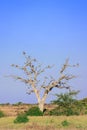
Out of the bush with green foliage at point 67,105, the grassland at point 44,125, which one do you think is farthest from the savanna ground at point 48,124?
the bush with green foliage at point 67,105

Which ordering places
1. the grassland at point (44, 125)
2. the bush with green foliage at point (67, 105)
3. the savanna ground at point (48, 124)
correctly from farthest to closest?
the bush with green foliage at point (67, 105)
the savanna ground at point (48, 124)
the grassland at point (44, 125)

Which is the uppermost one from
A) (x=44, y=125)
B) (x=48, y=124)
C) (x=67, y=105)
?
(x=67, y=105)

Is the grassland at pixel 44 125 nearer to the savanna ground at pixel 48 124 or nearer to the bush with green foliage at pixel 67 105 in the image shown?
the savanna ground at pixel 48 124

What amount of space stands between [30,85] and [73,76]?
5.15 meters

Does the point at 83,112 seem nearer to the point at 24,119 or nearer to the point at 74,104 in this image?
the point at 74,104

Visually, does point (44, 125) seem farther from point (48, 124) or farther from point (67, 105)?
point (67, 105)

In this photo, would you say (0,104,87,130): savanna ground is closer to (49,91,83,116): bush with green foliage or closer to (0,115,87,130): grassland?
(0,115,87,130): grassland

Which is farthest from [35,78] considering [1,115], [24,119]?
[24,119]

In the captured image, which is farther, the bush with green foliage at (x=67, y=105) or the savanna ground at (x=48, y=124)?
the bush with green foliage at (x=67, y=105)

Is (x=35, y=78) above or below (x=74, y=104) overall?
above

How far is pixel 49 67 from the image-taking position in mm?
50812

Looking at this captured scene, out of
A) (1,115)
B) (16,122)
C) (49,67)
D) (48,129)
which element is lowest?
(48,129)

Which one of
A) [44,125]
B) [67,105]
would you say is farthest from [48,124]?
[67,105]

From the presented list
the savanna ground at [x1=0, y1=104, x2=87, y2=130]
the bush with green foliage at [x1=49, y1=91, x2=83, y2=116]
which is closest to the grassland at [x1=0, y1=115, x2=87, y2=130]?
the savanna ground at [x1=0, y1=104, x2=87, y2=130]
